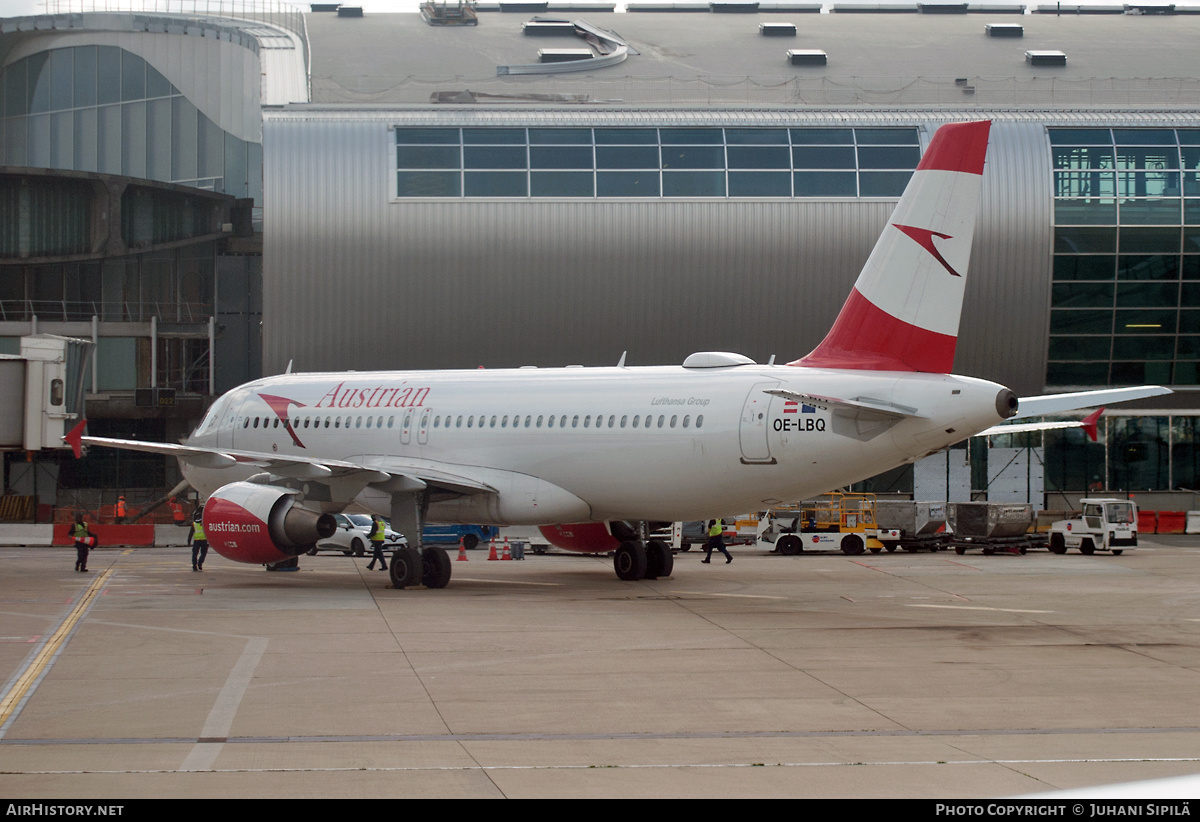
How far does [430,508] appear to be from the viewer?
26844 mm

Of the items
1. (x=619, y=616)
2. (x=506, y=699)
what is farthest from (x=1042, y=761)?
(x=619, y=616)

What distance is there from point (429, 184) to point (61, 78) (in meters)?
25.7

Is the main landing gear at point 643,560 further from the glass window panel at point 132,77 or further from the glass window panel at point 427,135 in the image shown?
the glass window panel at point 132,77

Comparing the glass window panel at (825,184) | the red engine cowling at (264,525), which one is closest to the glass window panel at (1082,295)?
the glass window panel at (825,184)

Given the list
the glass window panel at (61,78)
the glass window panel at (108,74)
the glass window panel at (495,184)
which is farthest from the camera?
the glass window panel at (61,78)

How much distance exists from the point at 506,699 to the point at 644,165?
3208 cm

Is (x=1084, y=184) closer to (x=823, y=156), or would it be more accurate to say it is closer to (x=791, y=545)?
(x=823, y=156)

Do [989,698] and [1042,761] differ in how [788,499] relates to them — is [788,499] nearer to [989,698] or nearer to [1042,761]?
[989,698]

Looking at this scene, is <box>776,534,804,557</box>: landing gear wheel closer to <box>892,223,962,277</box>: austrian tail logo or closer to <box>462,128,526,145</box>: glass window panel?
<box>462,128,526,145</box>: glass window panel

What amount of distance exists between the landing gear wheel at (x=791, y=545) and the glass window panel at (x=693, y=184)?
11827mm

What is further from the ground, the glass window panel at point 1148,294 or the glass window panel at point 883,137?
the glass window panel at point 883,137

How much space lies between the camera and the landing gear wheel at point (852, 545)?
125 ft

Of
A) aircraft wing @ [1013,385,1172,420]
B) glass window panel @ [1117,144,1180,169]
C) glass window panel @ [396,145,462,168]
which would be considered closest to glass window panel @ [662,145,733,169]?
glass window panel @ [396,145,462,168]

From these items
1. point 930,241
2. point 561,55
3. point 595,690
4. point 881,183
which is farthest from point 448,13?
point 595,690
